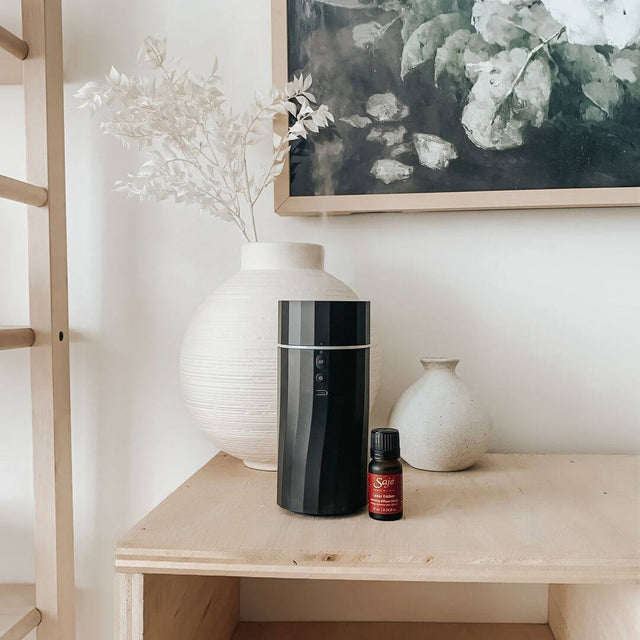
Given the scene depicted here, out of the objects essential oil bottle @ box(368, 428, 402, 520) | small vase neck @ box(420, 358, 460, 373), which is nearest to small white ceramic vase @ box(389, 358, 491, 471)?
small vase neck @ box(420, 358, 460, 373)

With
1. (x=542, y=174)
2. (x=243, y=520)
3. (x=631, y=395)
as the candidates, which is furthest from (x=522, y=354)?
(x=243, y=520)

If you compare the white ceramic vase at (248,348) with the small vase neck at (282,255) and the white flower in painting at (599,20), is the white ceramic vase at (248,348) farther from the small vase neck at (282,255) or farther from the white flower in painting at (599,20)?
the white flower in painting at (599,20)

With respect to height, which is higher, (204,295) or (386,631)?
(204,295)

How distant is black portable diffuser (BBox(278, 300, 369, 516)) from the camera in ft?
2.41

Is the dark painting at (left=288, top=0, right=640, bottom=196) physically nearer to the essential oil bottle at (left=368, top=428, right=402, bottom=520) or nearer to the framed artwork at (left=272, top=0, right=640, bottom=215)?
the framed artwork at (left=272, top=0, right=640, bottom=215)

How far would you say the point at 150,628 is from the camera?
2.26 feet

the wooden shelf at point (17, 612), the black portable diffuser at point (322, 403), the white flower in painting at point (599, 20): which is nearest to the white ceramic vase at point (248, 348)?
the black portable diffuser at point (322, 403)

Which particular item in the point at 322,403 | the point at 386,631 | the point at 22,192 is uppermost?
the point at 22,192

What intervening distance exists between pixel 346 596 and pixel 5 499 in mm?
638

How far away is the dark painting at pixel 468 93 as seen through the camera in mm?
1062

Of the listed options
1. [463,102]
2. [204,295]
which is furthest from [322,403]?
[463,102]

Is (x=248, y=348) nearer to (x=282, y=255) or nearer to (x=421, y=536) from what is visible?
(x=282, y=255)

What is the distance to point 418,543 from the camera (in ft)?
2.20

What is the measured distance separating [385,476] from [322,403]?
0.11 m
